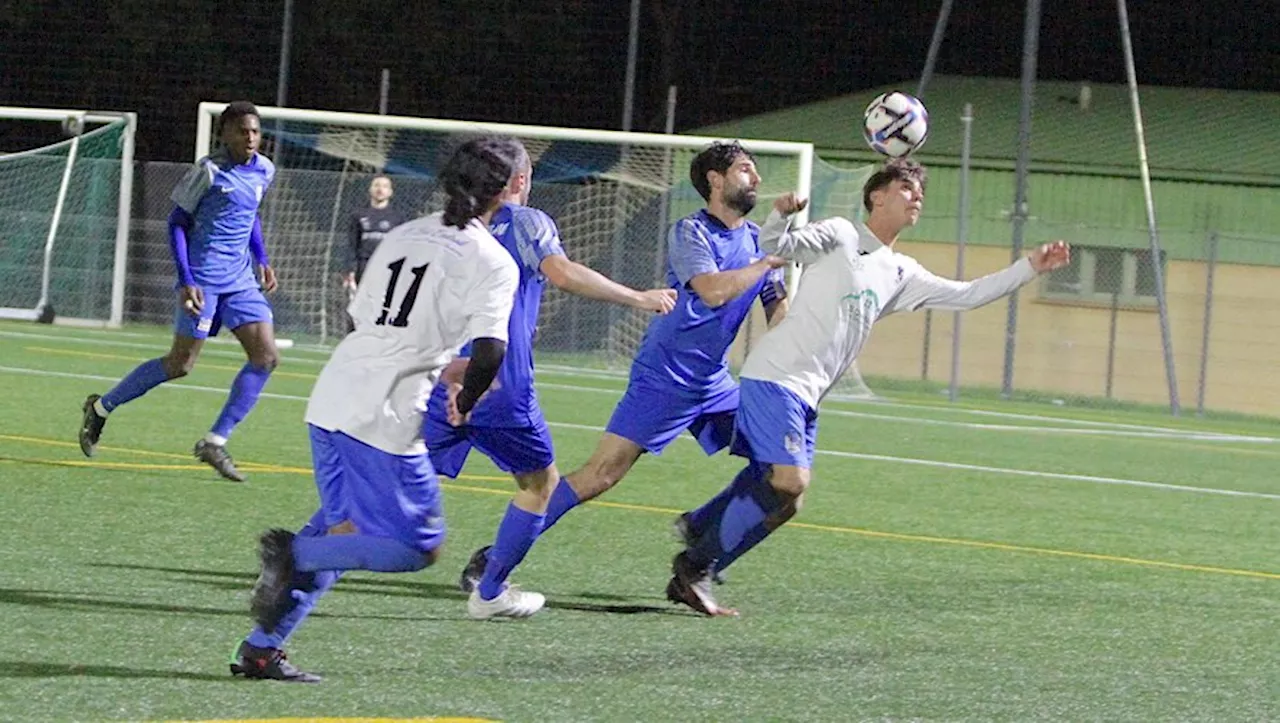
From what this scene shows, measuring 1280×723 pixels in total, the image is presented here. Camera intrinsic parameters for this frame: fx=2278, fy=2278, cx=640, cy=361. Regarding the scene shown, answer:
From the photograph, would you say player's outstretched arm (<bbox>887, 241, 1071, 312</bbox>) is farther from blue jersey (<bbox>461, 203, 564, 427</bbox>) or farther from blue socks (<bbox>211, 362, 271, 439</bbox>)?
blue socks (<bbox>211, 362, 271, 439</bbox>)

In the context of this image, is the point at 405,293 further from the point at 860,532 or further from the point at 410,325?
the point at 860,532

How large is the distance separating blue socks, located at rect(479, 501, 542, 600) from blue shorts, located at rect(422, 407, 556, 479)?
6.3 inches

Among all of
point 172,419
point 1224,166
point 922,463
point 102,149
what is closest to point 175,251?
point 172,419

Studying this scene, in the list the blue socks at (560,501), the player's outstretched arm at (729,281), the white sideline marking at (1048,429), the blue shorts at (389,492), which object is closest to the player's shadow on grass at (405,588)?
the blue socks at (560,501)

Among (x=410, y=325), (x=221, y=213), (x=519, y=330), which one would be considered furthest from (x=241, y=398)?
(x=410, y=325)

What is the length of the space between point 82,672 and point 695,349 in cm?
304

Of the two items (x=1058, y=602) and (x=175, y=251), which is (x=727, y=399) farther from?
(x=175, y=251)

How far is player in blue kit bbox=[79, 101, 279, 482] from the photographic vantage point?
1185 centimetres

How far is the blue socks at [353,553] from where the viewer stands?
6359 mm

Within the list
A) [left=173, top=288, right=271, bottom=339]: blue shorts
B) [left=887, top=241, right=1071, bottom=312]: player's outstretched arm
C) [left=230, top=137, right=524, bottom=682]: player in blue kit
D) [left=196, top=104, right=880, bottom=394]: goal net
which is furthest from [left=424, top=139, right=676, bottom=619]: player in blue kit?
[left=196, top=104, right=880, bottom=394]: goal net

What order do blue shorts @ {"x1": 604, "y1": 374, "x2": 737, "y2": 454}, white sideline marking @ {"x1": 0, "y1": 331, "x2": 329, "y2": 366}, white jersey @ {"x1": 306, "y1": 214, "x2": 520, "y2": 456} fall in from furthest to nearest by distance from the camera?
white sideline marking @ {"x1": 0, "y1": 331, "x2": 329, "y2": 366} < blue shorts @ {"x1": 604, "y1": 374, "x2": 737, "y2": 454} < white jersey @ {"x1": 306, "y1": 214, "x2": 520, "y2": 456}

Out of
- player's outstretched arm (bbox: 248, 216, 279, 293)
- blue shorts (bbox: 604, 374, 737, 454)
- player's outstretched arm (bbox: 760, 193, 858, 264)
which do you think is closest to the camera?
player's outstretched arm (bbox: 760, 193, 858, 264)

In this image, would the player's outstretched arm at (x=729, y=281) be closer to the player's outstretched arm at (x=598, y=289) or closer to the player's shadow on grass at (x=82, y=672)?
the player's outstretched arm at (x=598, y=289)

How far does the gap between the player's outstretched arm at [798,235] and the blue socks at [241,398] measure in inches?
178
